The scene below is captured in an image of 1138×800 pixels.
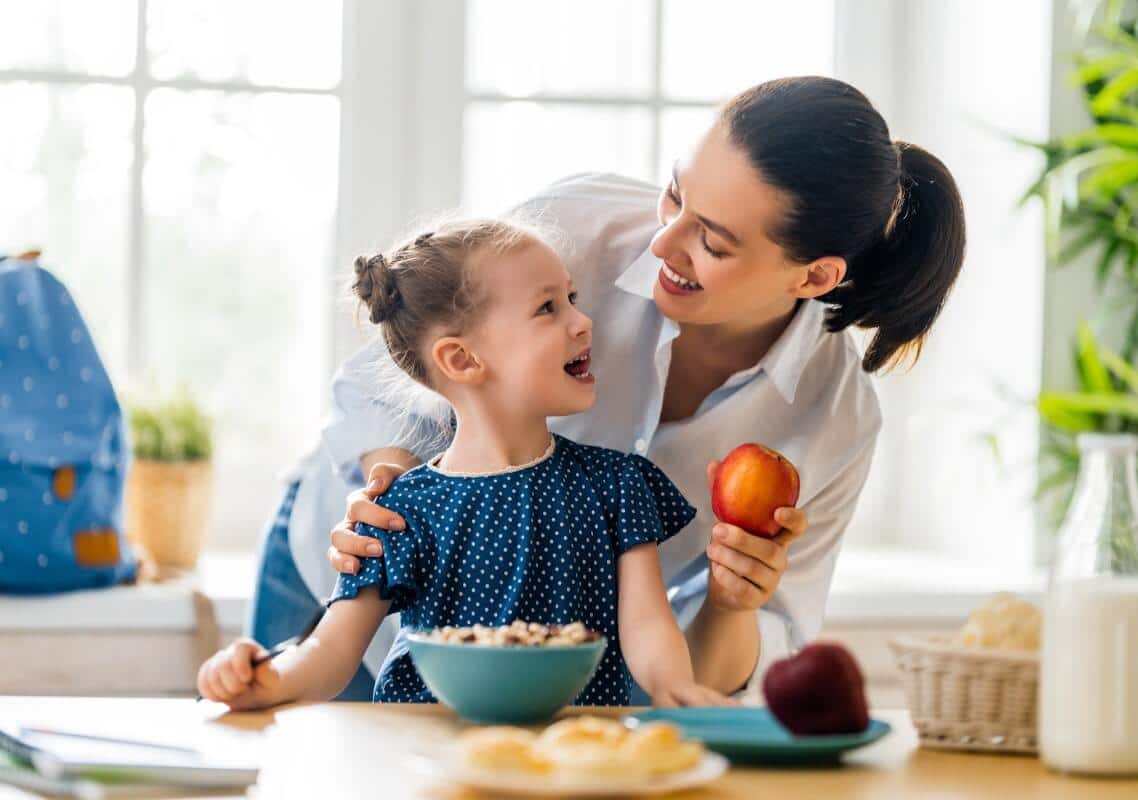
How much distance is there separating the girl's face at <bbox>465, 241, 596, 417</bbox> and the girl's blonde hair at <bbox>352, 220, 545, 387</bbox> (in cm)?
2

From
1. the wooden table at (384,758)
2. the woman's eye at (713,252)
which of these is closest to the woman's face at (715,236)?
the woman's eye at (713,252)

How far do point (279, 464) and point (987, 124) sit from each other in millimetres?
1531

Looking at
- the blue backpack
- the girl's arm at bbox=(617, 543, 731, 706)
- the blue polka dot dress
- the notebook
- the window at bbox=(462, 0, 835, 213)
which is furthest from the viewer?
the window at bbox=(462, 0, 835, 213)

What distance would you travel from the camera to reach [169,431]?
2.70 m

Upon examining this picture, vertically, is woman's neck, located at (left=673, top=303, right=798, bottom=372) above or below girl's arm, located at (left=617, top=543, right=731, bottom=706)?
above

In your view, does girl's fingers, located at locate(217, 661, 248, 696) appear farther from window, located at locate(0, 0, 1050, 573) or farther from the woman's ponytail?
window, located at locate(0, 0, 1050, 573)

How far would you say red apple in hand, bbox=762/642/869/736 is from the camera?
983 mm

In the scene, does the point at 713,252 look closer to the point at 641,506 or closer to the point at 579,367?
the point at 579,367

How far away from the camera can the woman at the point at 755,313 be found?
1.58m

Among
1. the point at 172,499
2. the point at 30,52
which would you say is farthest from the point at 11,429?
the point at 30,52

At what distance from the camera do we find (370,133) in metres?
2.89

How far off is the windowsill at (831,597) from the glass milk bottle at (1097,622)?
1654mm

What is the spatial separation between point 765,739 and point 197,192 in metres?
2.22

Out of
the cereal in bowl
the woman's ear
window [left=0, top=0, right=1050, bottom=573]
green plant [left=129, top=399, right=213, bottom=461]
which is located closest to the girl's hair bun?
the woman's ear
